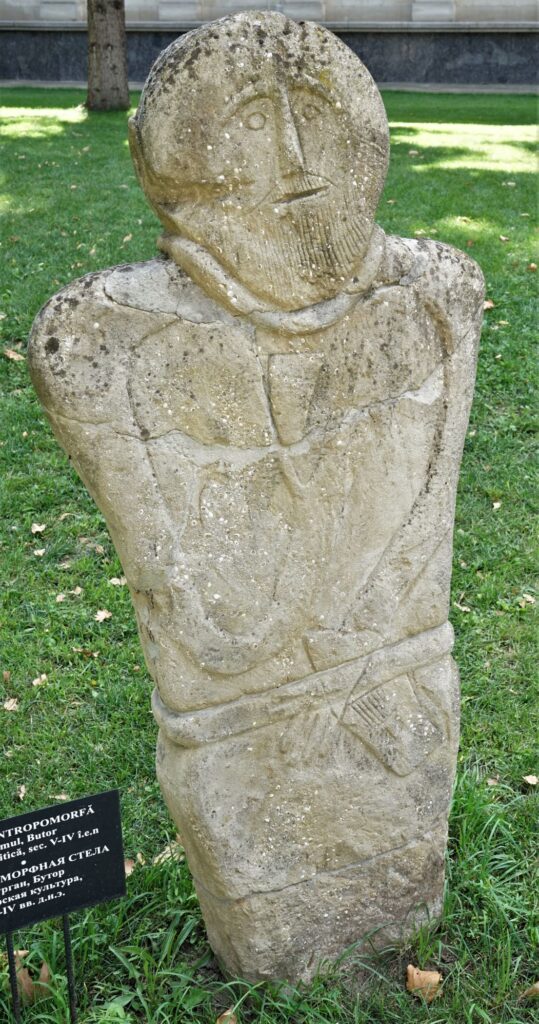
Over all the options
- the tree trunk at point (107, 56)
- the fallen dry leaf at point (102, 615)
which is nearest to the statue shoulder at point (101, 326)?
the fallen dry leaf at point (102, 615)

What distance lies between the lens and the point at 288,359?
2354mm

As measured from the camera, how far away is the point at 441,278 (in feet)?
8.27

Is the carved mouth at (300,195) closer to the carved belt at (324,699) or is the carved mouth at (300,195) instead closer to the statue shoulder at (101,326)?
the statue shoulder at (101,326)

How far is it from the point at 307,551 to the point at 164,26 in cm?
2038

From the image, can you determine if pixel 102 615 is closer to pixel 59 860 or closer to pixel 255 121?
pixel 59 860

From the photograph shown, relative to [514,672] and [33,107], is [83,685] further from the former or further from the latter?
[33,107]

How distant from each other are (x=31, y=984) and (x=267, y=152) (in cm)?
231

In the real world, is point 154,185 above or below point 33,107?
above

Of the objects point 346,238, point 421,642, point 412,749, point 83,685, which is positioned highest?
point 346,238

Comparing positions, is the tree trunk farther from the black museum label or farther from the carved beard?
the black museum label

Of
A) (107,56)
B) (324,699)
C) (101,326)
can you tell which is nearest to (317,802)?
(324,699)

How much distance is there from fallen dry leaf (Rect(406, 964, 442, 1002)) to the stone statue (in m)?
0.12

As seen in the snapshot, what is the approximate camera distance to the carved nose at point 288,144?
2.16m

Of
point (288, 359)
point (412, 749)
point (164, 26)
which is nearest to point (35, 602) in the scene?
point (412, 749)
